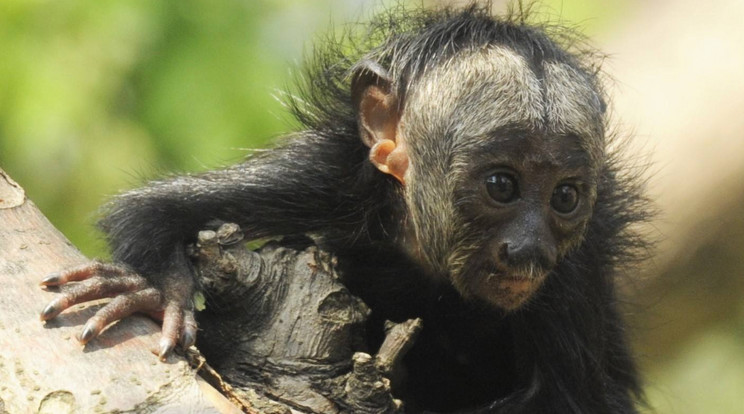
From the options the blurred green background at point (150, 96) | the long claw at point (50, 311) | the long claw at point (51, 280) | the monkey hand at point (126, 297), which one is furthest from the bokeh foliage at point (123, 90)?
the long claw at point (50, 311)

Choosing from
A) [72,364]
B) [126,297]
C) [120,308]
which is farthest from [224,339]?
[72,364]

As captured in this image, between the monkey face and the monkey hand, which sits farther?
the monkey face

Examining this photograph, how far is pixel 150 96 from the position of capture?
6758mm

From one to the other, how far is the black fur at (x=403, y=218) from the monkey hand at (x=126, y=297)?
36cm

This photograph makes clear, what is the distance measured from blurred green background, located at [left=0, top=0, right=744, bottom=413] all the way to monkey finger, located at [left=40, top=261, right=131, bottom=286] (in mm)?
1766

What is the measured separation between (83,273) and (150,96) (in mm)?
2973

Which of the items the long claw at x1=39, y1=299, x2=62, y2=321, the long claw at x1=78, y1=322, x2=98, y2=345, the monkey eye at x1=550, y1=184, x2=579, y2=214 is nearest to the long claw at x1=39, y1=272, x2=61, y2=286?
the long claw at x1=39, y1=299, x2=62, y2=321

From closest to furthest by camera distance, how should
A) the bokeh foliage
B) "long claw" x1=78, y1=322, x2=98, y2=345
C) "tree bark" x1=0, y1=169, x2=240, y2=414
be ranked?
1. "tree bark" x1=0, y1=169, x2=240, y2=414
2. "long claw" x1=78, y1=322, x2=98, y2=345
3. the bokeh foliage

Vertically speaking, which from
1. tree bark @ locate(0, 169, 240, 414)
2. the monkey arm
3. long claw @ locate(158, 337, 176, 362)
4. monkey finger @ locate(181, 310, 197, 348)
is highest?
the monkey arm

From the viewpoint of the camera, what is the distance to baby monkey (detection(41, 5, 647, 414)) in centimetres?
446

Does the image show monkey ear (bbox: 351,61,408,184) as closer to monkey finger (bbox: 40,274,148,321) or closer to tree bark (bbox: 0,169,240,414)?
monkey finger (bbox: 40,274,148,321)

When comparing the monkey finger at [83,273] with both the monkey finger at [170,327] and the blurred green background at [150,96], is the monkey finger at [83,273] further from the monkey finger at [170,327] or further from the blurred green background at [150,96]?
the blurred green background at [150,96]

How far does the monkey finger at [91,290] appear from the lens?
3615 mm

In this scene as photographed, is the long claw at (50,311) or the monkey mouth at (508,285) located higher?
the monkey mouth at (508,285)
